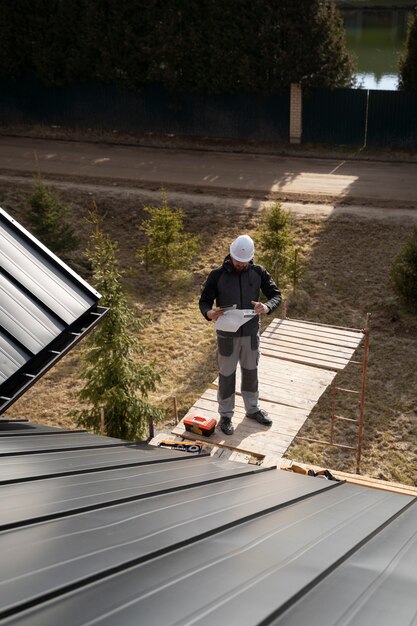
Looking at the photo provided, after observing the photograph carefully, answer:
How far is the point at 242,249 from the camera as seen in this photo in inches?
257

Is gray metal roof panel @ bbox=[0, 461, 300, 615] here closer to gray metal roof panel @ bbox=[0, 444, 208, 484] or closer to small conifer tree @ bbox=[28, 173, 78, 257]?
gray metal roof panel @ bbox=[0, 444, 208, 484]

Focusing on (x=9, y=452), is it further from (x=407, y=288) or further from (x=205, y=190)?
(x=205, y=190)

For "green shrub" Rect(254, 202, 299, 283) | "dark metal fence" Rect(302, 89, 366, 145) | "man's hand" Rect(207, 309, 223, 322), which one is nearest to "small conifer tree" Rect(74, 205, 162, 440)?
"man's hand" Rect(207, 309, 223, 322)

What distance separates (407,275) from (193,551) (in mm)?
9632

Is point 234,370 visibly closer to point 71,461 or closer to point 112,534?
point 71,461

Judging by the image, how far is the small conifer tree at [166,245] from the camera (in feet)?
44.5

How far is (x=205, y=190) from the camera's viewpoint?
1736cm

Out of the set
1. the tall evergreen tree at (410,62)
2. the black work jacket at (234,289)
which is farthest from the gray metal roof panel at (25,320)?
the tall evergreen tree at (410,62)

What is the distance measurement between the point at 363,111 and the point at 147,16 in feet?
22.9

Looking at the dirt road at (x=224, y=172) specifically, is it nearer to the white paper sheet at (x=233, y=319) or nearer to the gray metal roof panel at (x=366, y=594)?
the white paper sheet at (x=233, y=319)

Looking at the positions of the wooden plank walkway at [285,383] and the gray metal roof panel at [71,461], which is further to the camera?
the wooden plank walkway at [285,383]

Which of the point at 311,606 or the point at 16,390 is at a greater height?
the point at 16,390

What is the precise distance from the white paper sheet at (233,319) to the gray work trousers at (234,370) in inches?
8.8

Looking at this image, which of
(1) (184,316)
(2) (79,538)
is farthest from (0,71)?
(2) (79,538)
